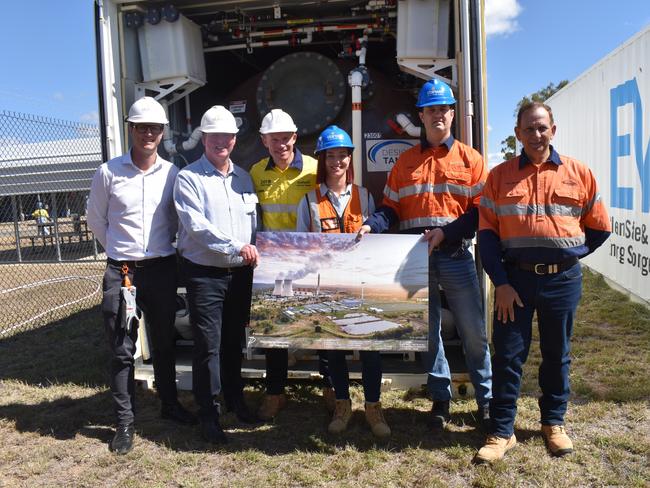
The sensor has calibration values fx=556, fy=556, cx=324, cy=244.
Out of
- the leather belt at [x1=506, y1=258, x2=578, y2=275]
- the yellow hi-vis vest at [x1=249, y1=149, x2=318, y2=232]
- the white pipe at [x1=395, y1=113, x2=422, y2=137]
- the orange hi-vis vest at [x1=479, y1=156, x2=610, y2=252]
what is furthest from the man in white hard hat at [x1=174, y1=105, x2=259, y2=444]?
the white pipe at [x1=395, y1=113, x2=422, y2=137]

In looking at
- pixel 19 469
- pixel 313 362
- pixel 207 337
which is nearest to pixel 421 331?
pixel 207 337

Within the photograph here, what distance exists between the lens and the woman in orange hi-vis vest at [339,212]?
11.2 feet

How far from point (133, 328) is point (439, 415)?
207cm

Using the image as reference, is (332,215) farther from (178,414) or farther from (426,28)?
(426,28)

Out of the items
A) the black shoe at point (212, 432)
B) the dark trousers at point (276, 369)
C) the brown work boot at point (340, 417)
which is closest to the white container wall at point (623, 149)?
the brown work boot at point (340, 417)

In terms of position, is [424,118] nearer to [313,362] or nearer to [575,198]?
[575,198]

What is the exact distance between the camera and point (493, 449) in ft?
10.5

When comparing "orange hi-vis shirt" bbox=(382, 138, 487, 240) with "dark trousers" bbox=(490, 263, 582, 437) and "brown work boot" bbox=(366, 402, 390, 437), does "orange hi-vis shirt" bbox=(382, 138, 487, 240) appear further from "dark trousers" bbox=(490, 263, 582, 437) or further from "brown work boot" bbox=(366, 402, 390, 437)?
"brown work boot" bbox=(366, 402, 390, 437)

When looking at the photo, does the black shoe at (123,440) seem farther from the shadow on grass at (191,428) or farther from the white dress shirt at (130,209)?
the white dress shirt at (130,209)

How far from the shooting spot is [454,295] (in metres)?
3.50

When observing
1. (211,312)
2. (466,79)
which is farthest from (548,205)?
(211,312)

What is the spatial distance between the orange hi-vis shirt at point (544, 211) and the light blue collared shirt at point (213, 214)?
1.49m

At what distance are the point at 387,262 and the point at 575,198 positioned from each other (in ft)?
3.55

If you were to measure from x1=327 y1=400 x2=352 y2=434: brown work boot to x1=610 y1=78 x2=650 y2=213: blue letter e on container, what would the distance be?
16.4 feet
